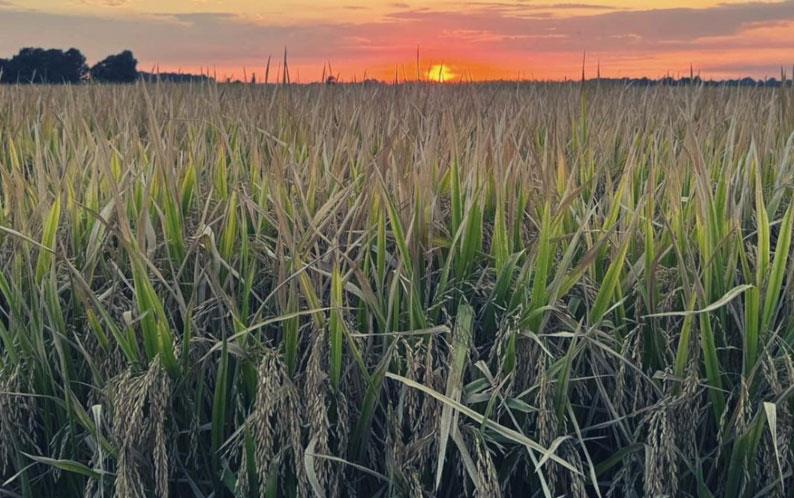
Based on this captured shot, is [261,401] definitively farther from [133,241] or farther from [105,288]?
[105,288]

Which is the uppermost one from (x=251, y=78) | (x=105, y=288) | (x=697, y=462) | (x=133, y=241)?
(x=251, y=78)

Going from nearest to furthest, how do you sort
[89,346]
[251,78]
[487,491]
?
[487,491]
[89,346]
[251,78]

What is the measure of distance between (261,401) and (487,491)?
1.26ft

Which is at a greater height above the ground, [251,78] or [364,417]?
[251,78]

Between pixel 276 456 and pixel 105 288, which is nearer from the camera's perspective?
pixel 276 456

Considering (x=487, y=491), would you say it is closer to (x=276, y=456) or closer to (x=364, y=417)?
(x=364, y=417)

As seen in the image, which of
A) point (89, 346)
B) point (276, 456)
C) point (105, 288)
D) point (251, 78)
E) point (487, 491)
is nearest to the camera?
point (487, 491)

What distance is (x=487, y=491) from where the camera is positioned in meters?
1.17

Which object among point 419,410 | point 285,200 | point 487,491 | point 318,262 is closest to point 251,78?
point 285,200

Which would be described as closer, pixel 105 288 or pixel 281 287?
pixel 281 287

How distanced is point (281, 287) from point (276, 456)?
0.30 m

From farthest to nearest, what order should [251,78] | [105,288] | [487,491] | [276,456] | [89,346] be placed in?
[251,78] < [105,288] < [89,346] < [276,456] < [487,491]

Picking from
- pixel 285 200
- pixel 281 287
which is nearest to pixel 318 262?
pixel 281 287

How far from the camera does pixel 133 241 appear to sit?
137 cm
